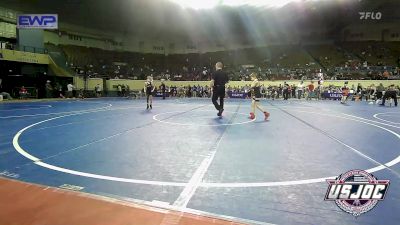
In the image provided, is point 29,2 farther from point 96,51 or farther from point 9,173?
point 9,173

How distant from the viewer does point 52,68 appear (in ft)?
103

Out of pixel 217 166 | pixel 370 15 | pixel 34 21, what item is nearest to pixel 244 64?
pixel 370 15

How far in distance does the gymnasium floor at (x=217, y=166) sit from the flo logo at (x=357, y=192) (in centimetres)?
9

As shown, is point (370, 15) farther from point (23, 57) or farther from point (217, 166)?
point (217, 166)

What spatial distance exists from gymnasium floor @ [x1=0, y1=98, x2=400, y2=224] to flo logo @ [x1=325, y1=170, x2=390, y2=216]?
0.29ft

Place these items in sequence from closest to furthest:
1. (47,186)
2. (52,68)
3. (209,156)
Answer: (47,186), (209,156), (52,68)

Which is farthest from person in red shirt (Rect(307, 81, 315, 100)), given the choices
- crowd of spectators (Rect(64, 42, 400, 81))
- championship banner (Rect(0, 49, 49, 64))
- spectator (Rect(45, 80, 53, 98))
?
championship banner (Rect(0, 49, 49, 64))

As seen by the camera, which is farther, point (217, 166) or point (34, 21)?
point (34, 21)

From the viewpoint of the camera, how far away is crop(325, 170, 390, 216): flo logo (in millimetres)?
2958

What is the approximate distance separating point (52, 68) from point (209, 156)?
1206 inches

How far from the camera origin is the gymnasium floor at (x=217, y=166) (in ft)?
10.8

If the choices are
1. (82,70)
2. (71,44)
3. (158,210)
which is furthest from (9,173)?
(71,44)

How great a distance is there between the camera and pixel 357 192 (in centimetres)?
295

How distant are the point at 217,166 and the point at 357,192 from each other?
2365 mm
